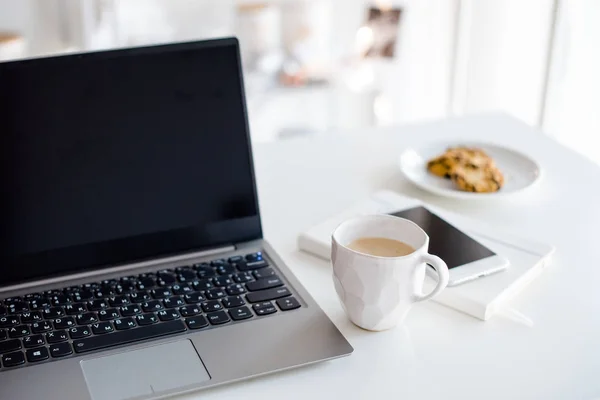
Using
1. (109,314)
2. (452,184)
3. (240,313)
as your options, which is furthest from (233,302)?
(452,184)

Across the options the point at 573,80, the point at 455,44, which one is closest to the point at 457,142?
the point at 573,80

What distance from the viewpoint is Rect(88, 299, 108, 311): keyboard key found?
0.75 metres

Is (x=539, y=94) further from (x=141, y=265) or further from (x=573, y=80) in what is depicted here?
(x=141, y=265)

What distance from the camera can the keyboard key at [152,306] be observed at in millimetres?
754

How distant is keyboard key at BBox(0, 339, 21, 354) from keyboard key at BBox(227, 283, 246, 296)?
21 centimetres

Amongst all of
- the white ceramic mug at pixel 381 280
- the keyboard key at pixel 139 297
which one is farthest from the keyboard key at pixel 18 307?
the white ceramic mug at pixel 381 280

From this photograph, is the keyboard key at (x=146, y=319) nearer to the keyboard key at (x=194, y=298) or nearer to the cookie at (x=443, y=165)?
the keyboard key at (x=194, y=298)

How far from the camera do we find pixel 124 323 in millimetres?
731

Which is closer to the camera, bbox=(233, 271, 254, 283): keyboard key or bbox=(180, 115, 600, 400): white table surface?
bbox=(180, 115, 600, 400): white table surface

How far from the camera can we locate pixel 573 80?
1.94m

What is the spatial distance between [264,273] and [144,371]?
0.19m

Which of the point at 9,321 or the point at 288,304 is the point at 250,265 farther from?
the point at 9,321

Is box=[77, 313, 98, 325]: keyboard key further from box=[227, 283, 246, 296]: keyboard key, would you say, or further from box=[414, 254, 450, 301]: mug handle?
box=[414, 254, 450, 301]: mug handle

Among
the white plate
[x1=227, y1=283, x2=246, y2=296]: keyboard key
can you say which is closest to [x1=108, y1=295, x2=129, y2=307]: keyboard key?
[x1=227, y1=283, x2=246, y2=296]: keyboard key
